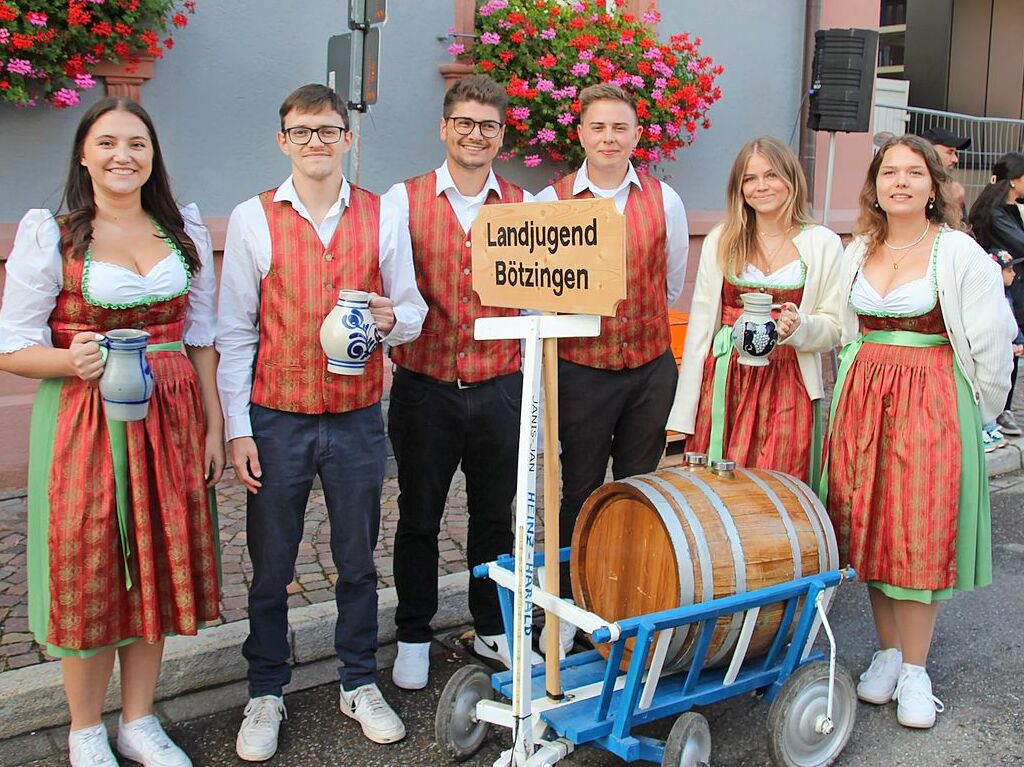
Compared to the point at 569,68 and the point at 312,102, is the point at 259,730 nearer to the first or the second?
the point at 312,102

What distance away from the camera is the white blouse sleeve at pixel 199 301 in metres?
3.23

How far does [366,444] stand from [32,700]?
4.68 ft

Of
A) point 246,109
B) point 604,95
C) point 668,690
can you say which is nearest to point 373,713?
point 668,690

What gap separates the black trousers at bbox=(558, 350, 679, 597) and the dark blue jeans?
81 centimetres

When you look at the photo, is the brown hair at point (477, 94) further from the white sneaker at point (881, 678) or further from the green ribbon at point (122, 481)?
the white sneaker at point (881, 678)

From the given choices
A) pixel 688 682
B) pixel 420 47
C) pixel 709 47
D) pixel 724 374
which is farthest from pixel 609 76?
pixel 688 682

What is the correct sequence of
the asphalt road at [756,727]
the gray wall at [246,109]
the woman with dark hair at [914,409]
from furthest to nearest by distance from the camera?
the gray wall at [246,109] → the woman with dark hair at [914,409] → the asphalt road at [756,727]

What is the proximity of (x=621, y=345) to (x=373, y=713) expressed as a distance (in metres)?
1.56

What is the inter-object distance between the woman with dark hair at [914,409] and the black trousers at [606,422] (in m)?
0.67

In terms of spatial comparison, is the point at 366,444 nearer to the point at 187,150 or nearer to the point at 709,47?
the point at 187,150

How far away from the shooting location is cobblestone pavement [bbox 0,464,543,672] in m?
3.98

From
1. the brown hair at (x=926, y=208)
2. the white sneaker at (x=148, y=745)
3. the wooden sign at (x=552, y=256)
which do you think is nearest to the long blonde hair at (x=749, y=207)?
the brown hair at (x=926, y=208)

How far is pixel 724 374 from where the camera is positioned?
12.4 feet

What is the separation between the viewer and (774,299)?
375 centimetres
